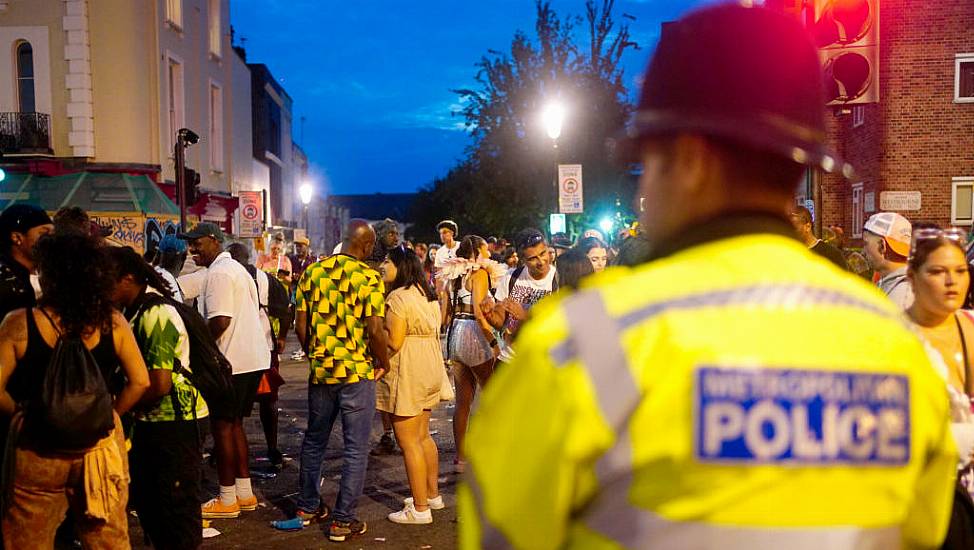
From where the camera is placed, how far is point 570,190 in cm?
1572

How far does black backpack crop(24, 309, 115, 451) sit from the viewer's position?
3.67m

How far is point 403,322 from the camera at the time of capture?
6457 mm

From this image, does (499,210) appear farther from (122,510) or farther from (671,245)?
(671,245)

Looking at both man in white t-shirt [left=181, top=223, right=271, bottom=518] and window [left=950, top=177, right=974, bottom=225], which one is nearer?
man in white t-shirt [left=181, top=223, right=271, bottom=518]

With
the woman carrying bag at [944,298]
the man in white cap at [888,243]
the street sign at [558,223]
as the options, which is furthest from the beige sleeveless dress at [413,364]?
the street sign at [558,223]

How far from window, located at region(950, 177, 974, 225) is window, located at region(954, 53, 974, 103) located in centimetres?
200

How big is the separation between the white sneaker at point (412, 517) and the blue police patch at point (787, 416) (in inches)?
218

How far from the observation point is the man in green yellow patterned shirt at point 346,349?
6.09 m

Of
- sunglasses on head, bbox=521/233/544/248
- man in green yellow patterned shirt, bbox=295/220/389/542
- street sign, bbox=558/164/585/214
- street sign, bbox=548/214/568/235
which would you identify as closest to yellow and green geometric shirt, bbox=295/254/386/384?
man in green yellow patterned shirt, bbox=295/220/389/542

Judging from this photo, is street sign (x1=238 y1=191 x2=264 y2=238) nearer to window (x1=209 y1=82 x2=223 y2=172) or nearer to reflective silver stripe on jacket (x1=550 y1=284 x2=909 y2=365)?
window (x1=209 y1=82 x2=223 y2=172)

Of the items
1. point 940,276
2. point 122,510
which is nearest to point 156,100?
point 122,510

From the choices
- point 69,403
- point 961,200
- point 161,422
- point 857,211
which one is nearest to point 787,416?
point 69,403

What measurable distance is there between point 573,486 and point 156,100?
22.7m

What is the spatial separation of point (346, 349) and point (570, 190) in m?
10.2
